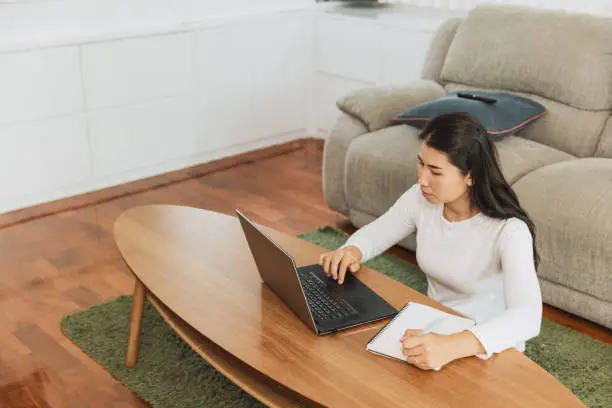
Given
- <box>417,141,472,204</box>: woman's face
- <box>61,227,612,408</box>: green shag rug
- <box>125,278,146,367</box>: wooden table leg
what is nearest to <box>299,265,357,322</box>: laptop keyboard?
<box>417,141,472,204</box>: woman's face

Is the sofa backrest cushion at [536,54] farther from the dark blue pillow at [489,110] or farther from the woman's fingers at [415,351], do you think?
the woman's fingers at [415,351]

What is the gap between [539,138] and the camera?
3.19 m

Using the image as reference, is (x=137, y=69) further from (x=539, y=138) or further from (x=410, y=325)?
(x=410, y=325)

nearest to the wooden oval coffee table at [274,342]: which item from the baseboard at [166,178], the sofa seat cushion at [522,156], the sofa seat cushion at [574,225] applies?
the sofa seat cushion at [574,225]

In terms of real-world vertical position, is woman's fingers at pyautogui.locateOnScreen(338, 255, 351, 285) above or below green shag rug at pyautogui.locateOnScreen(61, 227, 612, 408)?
above

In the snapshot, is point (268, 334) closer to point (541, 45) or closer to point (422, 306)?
point (422, 306)

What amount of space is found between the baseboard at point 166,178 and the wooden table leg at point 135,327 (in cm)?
142

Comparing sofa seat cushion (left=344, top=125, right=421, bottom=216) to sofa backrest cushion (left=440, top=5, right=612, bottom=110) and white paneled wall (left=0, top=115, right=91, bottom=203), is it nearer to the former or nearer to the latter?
sofa backrest cushion (left=440, top=5, right=612, bottom=110)

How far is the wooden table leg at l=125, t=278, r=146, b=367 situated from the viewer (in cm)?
231

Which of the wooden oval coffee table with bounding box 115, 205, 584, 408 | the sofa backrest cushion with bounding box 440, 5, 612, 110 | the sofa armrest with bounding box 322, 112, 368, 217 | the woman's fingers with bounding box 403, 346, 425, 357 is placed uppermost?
the sofa backrest cushion with bounding box 440, 5, 612, 110

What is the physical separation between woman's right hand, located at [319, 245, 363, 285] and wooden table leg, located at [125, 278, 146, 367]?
640 millimetres

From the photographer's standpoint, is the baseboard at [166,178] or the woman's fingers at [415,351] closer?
the woman's fingers at [415,351]

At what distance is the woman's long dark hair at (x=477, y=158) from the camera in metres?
1.80

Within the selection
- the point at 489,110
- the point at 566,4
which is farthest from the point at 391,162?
the point at 566,4
